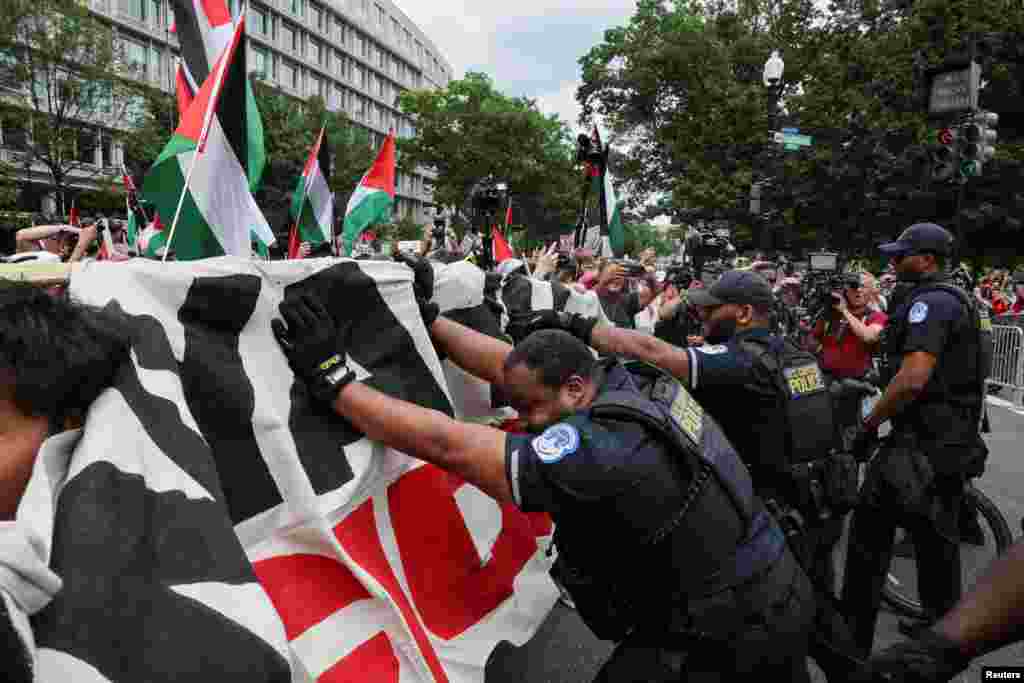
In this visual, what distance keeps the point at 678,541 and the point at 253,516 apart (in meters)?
1.01

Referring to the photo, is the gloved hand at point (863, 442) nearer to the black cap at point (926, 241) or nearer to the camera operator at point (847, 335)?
the black cap at point (926, 241)

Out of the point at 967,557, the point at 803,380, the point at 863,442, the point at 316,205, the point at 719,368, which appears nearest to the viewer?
the point at 719,368

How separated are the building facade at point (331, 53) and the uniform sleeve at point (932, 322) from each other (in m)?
35.9

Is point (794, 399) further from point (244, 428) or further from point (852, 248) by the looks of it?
Answer: point (852, 248)

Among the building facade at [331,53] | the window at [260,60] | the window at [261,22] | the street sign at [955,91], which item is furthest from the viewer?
the window at [260,60]

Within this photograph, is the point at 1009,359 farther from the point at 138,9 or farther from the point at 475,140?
the point at 138,9

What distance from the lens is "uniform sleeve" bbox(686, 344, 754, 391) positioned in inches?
115

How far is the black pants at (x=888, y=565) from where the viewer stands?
322 cm

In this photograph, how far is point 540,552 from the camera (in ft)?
8.07

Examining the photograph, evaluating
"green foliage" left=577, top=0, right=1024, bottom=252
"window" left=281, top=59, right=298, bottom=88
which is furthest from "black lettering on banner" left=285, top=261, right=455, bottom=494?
"window" left=281, top=59, right=298, bottom=88

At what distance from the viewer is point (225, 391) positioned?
1.52 metres

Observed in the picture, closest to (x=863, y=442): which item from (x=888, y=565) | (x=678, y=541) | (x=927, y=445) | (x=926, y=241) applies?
(x=927, y=445)

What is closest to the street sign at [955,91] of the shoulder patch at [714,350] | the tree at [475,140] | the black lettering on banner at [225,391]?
the shoulder patch at [714,350]

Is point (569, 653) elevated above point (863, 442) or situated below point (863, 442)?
below
